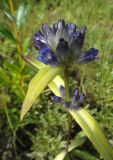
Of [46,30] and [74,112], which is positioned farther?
[74,112]

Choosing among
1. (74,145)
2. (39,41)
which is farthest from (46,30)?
(74,145)

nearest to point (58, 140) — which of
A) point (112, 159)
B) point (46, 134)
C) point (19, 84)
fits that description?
point (46, 134)

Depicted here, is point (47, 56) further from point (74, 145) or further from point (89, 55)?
point (74, 145)

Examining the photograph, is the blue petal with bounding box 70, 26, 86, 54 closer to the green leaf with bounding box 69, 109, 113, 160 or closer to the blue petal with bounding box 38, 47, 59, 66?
the blue petal with bounding box 38, 47, 59, 66

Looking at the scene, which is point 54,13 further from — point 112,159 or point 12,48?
point 112,159

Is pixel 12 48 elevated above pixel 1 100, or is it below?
above

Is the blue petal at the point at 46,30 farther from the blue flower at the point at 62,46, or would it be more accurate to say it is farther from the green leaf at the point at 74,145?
the green leaf at the point at 74,145
